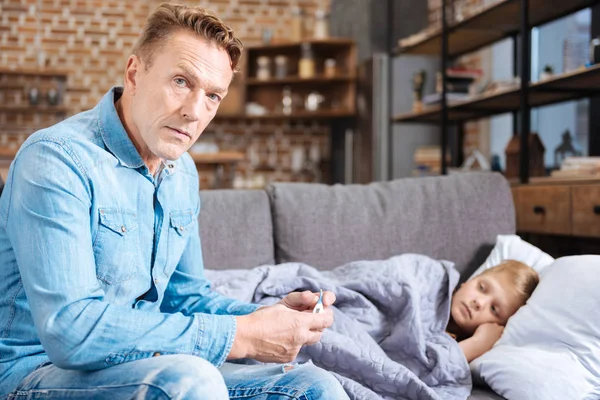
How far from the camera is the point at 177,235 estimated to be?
1.28 meters

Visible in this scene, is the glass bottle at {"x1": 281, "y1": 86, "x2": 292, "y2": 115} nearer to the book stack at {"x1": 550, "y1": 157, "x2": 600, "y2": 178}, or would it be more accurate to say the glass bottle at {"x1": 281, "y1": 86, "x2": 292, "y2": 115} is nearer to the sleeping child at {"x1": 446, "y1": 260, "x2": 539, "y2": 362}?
the book stack at {"x1": 550, "y1": 157, "x2": 600, "y2": 178}

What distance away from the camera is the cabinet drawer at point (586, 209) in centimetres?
236

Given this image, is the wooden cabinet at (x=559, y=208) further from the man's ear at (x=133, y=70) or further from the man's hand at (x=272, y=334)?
the man's ear at (x=133, y=70)

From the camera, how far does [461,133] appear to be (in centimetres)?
453

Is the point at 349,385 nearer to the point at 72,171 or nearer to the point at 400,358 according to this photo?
the point at 400,358

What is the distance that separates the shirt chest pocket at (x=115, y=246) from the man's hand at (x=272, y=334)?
0.76 ft

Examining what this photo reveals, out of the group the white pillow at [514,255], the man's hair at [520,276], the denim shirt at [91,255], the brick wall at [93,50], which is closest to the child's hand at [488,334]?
the man's hair at [520,276]

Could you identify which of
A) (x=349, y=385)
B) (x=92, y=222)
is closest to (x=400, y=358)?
(x=349, y=385)

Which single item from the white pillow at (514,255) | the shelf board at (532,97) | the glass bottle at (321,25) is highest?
the glass bottle at (321,25)

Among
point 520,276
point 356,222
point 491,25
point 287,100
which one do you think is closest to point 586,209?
point 520,276

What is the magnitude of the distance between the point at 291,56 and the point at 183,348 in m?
5.66

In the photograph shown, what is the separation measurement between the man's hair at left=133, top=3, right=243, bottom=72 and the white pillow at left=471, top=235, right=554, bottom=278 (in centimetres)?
118

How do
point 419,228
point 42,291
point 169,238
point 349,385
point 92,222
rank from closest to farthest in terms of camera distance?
1. point 42,291
2. point 92,222
3. point 169,238
4. point 349,385
5. point 419,228

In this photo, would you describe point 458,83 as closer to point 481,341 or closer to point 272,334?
point 481,341
